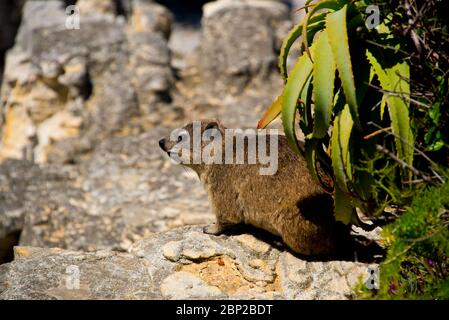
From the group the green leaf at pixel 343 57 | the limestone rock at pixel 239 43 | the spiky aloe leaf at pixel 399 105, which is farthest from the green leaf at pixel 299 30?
the limestone rock at pixel 239 43

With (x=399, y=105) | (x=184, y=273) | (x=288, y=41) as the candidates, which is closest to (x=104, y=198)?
(x=184, y=273)

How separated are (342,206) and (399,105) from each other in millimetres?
703

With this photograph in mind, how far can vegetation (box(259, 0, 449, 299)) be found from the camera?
3859 millimetres

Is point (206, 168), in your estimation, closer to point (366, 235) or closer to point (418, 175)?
point (366, 235)

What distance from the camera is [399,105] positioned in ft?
13.1

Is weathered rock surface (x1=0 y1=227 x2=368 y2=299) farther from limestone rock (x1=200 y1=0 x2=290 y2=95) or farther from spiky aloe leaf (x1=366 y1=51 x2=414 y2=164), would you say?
limestone rock (x1=200 y1=0 x2=290 y2=95)

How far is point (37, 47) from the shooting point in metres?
11.8

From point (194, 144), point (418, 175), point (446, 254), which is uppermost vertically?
point (194, 144)

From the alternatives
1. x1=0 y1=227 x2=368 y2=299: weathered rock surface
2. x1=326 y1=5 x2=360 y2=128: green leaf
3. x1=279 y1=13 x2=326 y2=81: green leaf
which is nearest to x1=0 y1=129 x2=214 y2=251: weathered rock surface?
x1=0 y1=227 x2=368 y2=299: weathered rock surface

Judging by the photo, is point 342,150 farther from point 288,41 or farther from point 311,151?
point 288,41

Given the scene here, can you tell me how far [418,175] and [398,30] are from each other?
0.88m
